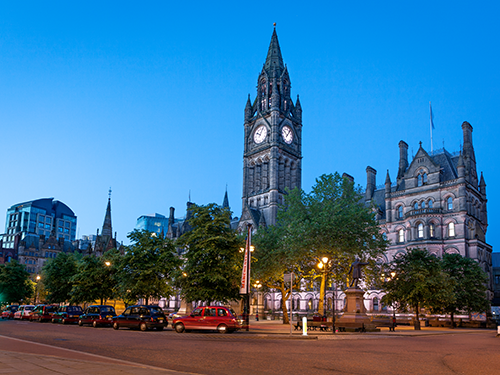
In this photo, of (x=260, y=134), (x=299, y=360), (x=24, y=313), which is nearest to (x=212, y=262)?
(x=299, y=360)

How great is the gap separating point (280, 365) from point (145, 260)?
31.8 metres

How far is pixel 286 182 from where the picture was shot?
92.0 meters

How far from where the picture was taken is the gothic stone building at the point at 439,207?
191ft

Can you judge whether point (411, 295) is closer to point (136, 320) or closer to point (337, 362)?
point (136, 320)

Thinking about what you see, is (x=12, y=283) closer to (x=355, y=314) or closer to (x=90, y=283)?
(x=90, y=283)

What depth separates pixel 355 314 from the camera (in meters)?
33.5

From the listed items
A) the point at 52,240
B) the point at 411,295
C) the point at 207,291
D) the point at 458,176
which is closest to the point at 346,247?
the point at 411,295

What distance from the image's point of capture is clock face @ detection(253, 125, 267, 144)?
306 feet

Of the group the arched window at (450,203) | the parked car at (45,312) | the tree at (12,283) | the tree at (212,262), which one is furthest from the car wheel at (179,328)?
the tree at (12,283)

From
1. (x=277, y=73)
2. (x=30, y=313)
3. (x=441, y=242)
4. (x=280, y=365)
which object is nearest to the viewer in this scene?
(x=280, y=365)

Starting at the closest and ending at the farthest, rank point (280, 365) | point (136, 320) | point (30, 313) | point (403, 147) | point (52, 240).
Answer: point (280, 365) → point (136, 320) → point (30, 313) → point (403, 147) → point (52, 240)

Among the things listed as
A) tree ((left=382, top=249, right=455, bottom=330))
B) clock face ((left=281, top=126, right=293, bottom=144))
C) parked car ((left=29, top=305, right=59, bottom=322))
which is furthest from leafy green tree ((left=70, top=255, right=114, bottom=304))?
clock face ((left=281, top=126, right=293, bottom=144))

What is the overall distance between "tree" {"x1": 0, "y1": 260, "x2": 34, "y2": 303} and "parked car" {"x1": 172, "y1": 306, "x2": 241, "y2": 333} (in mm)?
50395

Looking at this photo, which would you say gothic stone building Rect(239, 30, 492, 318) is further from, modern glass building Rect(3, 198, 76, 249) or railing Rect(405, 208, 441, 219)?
modern glass building Rect(3, 198, 76, 249)
